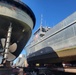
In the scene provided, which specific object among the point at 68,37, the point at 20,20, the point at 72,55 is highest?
the point at 20,20

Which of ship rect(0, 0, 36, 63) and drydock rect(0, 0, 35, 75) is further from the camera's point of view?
ship rect(0, 0, 36, 63)

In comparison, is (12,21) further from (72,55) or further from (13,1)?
(72,55)

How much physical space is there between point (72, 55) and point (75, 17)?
3.46m

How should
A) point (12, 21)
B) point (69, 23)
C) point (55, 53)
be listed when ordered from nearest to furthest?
1. point (12, 21)
2. point (69, 23)
3. point (55, 53)

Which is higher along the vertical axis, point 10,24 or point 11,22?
point 11,22

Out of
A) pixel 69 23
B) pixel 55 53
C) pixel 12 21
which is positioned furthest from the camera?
pixel 55 53

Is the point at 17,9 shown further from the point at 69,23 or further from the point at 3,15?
the point at 69,23

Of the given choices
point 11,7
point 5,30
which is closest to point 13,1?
point 11,7

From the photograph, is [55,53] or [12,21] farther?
[55,53]

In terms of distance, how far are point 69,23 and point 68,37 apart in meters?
1.38

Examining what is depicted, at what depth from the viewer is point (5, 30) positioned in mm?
10320

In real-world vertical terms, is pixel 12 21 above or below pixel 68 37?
above

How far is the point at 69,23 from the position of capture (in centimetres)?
1057

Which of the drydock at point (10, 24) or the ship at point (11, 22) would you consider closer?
the drydock at point (10, 24)
